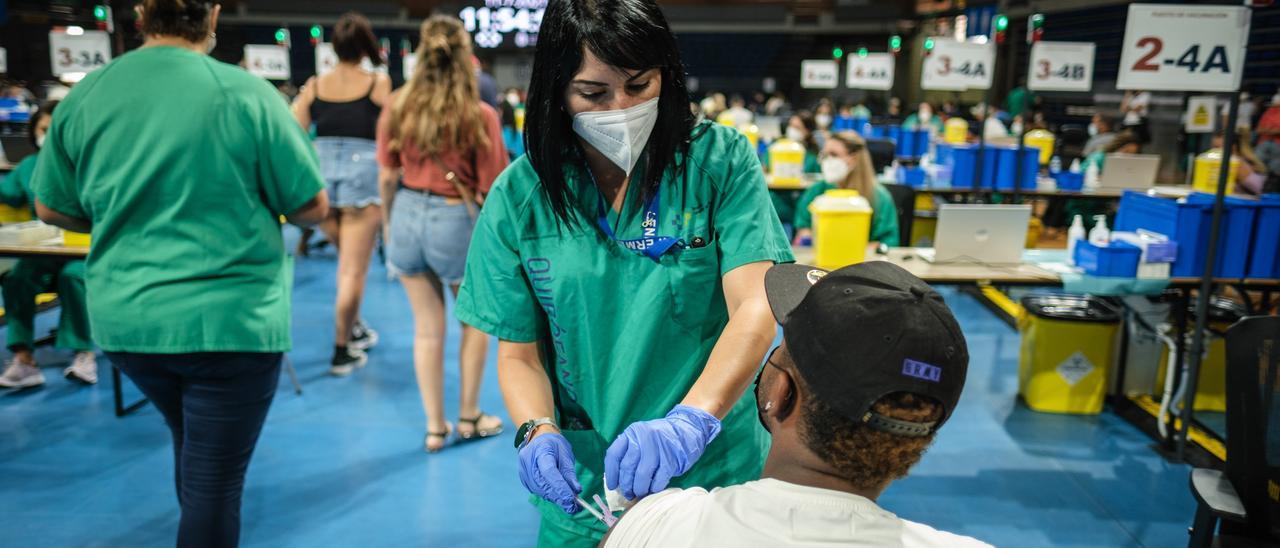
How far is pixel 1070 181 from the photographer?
23.1 ft

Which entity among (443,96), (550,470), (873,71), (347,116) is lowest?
(550,470)

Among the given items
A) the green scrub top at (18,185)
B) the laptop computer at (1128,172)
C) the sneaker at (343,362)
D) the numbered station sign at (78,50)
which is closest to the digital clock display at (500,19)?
the numbered station sign at (78,50)

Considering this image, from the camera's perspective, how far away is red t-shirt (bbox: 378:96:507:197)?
3442 mm

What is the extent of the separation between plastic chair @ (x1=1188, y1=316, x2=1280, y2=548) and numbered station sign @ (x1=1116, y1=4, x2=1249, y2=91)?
Answer: 1.67m

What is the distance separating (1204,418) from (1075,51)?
3515 millimetres

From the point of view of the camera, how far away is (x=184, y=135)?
5.96 ft

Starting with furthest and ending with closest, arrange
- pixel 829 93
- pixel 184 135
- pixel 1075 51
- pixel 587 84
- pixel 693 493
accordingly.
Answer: pixel 829 93, pixel 1075 51, pixel 184 135, pixel 587 84, pixel 693 493

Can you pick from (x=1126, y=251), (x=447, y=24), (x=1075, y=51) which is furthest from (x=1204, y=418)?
(x=447, y=24)

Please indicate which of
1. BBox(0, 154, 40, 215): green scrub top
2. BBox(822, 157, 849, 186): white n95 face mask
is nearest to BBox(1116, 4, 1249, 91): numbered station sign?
BBox(822, 157, 849, 186): white n95 face mask

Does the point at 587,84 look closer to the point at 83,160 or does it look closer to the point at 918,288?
the point at 918,288

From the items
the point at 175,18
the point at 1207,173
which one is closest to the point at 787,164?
the point at 1207,173

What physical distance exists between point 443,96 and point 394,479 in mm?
1586

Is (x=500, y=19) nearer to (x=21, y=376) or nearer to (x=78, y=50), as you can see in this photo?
(x=78, y=50)

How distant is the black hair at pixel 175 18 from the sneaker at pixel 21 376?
11.3 feet
